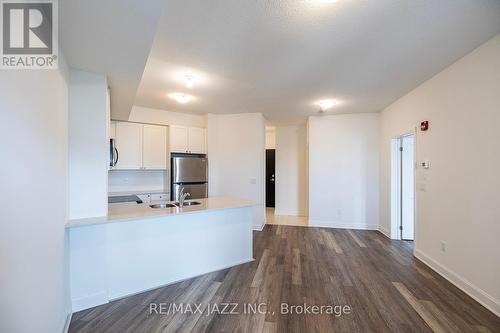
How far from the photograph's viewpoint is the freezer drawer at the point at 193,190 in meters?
4.74

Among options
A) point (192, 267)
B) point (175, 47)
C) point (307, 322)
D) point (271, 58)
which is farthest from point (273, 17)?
point (192, 267)

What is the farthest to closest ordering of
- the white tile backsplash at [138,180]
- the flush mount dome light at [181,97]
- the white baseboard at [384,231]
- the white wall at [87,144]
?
1. the white tile backsplash at [138,180]
2. the white baseboard at [384,231]
3. the flush mount dome light at [181,97]
4. the white wall at [87,144]

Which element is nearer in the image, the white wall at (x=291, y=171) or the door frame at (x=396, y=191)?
the door frame at (x=396, y=191)

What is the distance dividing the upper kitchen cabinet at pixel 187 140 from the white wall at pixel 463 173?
4.18 m

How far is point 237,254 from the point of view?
3.28 metres

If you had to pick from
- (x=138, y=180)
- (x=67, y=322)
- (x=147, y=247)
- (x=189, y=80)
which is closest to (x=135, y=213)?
(x=147, y=247)

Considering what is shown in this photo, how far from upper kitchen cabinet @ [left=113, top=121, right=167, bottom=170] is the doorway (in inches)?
189

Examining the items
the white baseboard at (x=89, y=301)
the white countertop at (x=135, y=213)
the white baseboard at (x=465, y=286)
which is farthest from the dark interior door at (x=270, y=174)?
the white baseboard at (x=89, y=301)

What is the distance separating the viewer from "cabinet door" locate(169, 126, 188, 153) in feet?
15.9

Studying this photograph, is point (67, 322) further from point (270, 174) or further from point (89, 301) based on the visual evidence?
point (270, 174)

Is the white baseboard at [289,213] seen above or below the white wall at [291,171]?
below

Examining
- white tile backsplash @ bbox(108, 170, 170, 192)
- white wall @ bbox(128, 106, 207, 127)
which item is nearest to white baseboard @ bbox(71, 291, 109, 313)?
white tile backsplash @ bbox(108, 170, 170, 192)

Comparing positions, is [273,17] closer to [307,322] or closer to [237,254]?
[307,322]

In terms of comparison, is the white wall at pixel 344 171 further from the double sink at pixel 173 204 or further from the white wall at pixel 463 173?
the double sink at pixel 173 204
